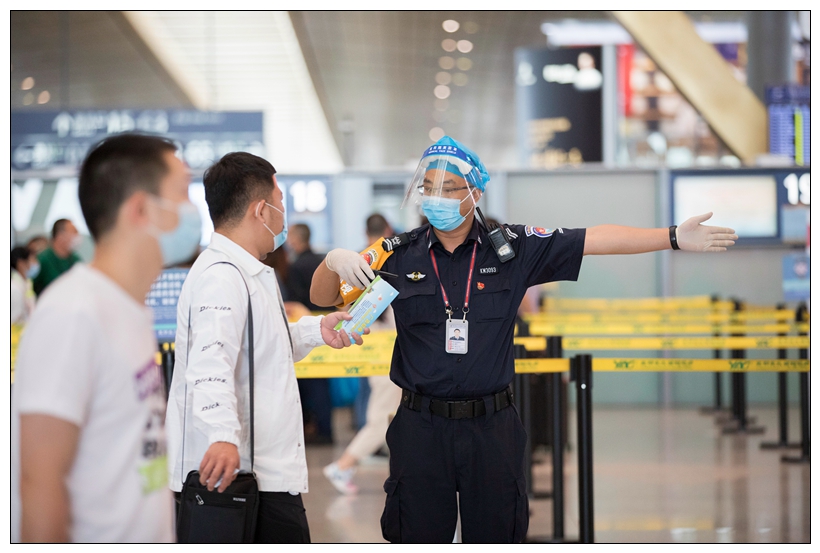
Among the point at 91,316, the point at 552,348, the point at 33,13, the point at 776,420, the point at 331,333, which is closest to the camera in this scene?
the point at 91,316

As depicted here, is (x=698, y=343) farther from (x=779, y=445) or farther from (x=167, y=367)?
(x=167, y=367)

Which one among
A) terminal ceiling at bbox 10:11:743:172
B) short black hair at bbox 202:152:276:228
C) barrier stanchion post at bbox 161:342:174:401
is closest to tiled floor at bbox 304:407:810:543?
barrier stanchion post at bbox 161:342:174:401

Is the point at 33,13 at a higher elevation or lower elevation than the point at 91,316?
higher

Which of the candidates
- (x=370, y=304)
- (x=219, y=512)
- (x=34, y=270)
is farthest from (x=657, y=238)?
(x=34, y=270)

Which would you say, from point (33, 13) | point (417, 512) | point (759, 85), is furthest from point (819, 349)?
point (33, 13)

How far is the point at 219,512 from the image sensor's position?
2.10 m

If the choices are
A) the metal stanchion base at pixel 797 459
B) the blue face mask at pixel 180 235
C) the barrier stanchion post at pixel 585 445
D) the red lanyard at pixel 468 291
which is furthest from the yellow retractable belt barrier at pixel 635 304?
the blue face mask at pixel 180 235

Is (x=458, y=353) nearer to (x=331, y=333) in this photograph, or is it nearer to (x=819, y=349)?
(x=331, y=333)

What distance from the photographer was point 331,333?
257 cm

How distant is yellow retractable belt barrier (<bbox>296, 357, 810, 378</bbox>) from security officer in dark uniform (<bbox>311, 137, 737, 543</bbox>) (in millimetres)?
1211

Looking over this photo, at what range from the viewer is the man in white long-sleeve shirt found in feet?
6.78

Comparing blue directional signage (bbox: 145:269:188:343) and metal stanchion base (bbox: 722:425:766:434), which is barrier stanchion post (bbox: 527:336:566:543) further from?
metal stanchion base (bbox: 722:425:766:434)

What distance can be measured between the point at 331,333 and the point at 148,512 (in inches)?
48.0

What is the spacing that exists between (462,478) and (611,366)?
2.02 m
